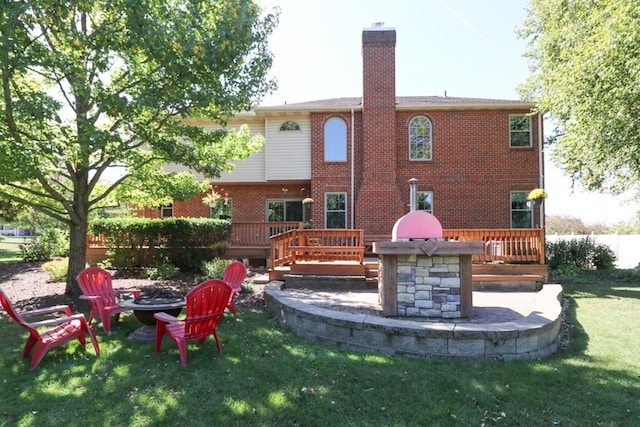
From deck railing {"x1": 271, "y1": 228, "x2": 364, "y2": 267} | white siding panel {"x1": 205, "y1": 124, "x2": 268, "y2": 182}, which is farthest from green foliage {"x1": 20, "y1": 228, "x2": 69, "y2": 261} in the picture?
deck railing {"x1": 271, "y1": 228, "x2": 364, "y2": 267}

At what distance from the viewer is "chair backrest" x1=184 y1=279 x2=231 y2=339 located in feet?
14.6

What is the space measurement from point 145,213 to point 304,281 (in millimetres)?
10058

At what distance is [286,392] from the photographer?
370 cm

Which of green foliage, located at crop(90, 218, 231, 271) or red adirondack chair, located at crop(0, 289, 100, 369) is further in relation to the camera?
green foliage, located at crop(90, 218, 231, 271)

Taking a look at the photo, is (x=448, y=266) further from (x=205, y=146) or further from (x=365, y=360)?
(x=205, y=146)

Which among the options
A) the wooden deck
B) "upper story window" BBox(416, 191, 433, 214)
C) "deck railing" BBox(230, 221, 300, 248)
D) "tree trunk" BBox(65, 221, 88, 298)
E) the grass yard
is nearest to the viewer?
the grass yard

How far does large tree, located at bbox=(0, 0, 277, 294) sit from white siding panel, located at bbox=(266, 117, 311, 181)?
→ 256 inches

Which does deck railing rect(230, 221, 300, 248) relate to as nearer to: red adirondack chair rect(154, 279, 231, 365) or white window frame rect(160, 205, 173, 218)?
white window frame rect(160, 205, 173, 218)

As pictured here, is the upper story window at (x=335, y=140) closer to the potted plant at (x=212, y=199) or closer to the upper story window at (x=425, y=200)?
the upper story window at (x=425, y=200)

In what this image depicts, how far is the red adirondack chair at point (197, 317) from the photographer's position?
4.41m

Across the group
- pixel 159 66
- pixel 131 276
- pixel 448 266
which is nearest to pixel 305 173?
pixel 131 276

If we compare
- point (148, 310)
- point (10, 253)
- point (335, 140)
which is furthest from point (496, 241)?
point (10, 253)

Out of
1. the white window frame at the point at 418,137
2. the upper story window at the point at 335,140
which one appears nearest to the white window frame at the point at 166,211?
the upper story window at the point at 335,140

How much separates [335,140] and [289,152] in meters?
1.90
